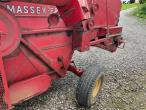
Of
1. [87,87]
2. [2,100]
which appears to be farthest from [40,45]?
[2,100]

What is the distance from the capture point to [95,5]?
6133mm

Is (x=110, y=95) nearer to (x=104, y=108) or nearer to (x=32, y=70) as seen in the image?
(x=104, y=108)

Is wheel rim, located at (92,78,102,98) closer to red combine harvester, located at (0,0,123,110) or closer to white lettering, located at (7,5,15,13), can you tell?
red combine harvester, located at (0,0,123,110)

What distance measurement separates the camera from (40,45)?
482 centimetres

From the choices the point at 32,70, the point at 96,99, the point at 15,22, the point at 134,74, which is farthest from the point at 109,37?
the point at 15,22

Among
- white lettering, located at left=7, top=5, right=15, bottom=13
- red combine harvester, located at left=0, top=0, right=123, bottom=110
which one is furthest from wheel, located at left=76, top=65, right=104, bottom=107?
white lettering, located at left=7, top=5, right=15, bottom=13

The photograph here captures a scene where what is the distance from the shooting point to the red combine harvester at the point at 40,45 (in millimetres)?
4086

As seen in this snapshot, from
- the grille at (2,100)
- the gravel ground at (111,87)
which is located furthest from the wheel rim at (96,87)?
the grille at (2,100)

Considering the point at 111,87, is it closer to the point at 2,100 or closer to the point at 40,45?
the point at 40,45

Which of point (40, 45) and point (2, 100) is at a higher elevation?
point (40, 45)

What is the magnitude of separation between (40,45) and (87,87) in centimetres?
91

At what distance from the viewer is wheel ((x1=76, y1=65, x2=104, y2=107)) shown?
16.8 ft

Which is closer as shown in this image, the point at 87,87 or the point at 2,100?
the point at 2,100

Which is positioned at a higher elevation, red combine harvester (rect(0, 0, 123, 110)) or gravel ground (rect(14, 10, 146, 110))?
red combine harvester (rect(0, 0, 123, 110))
